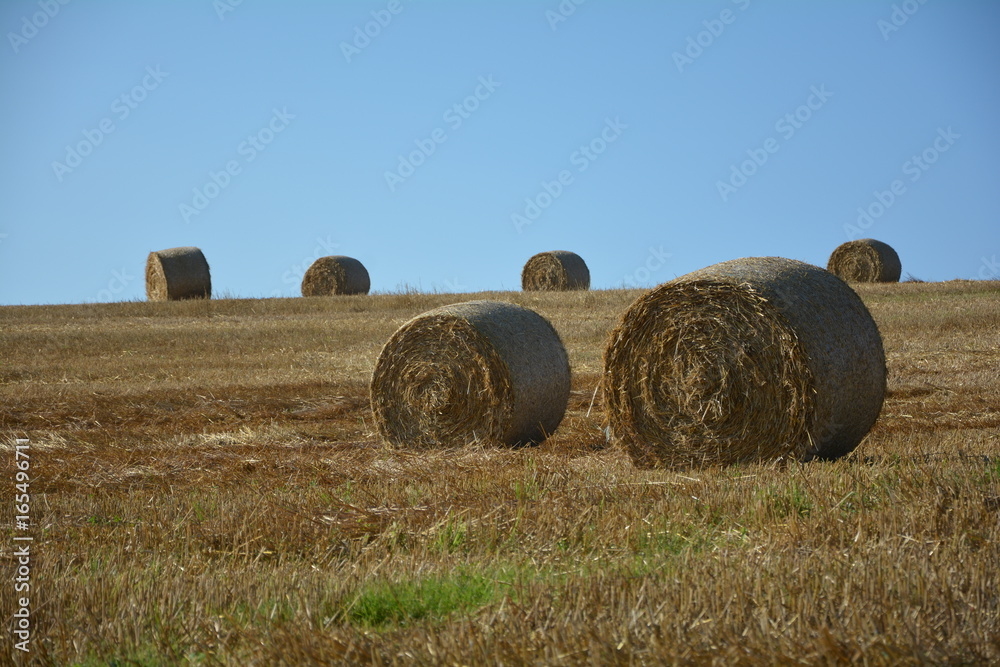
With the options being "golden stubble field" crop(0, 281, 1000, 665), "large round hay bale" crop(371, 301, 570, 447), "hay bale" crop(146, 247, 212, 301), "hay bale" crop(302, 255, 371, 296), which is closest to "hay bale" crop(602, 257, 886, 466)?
"golden stubble field" crop(0, 281, 1000, 665)

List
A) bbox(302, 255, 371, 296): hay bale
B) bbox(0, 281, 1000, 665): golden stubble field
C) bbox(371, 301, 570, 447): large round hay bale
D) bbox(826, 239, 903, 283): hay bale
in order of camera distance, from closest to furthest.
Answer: bbox(0, 281, 1000, 665): golden stubble field
bbox(371, 301, 570, 447): large round hay bale
bbox(826, 239, 903, 283): hay bale
bbox(302, 255, 371, 296): hay bale

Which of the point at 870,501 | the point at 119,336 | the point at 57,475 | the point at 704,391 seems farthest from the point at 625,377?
the point at 119,336

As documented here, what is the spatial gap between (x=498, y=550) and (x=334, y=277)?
24.6m

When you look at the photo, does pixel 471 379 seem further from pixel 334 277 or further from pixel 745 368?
pixel 334 277

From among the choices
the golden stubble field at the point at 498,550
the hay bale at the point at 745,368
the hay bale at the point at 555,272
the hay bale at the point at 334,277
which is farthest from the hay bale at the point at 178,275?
the hay bale at the point at 745,368

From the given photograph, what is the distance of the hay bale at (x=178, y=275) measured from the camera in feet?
91.0

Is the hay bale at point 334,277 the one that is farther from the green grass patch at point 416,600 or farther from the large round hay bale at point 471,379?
the green grass patch at point 416,600

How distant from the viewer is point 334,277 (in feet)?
94.4

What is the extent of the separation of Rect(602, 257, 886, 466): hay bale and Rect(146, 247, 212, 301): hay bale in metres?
21.8

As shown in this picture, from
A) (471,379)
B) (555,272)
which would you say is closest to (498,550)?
(471,379)

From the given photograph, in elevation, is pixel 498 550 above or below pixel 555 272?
below

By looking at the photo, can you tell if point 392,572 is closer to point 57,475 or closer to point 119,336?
point 57,475

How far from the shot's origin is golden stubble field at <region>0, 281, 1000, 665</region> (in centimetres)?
328

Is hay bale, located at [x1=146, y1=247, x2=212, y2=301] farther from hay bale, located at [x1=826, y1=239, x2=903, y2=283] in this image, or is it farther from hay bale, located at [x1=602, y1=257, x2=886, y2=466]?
hay bale, located at [x1=602, y1=257, x2=886, y2=466]
